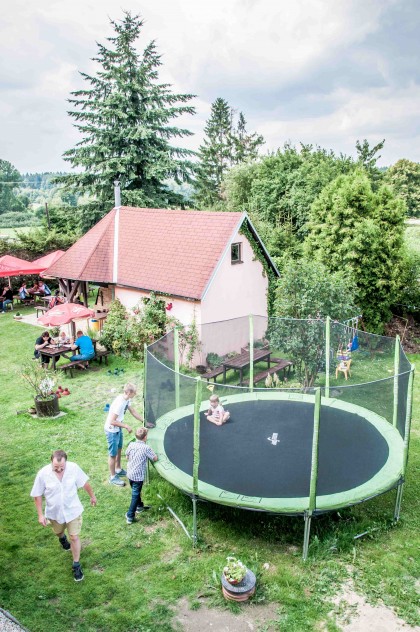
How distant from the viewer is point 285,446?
8.70 meters

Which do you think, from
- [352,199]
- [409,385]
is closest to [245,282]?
[352,199]

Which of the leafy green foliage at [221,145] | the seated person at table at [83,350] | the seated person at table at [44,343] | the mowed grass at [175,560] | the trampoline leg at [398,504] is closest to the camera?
the mowed grass at [175,560]

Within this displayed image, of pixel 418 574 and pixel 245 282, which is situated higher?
pixel 245 282

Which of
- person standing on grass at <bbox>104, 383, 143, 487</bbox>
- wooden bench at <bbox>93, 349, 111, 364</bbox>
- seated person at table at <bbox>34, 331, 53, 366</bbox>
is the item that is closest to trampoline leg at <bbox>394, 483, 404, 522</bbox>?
person standing on grass at <bbox>104, 383, 143, 487</bbox>

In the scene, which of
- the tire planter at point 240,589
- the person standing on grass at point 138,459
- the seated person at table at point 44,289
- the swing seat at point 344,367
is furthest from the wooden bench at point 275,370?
the seated person at table at point 44,289

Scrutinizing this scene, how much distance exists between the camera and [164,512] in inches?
317

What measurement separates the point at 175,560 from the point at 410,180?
195ft

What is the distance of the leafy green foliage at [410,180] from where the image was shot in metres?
55.7

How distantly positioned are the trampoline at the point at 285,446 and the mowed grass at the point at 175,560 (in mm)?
591

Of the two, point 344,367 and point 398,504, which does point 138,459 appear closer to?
point 398,504

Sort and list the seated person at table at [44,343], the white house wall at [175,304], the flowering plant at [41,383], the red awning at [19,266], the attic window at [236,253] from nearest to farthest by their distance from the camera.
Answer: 1. the flowering plant at [41,383]
2. the seated person at table at [44,343]
3. the white house wall at [175,304]
4. the attic window at [236,253]
5. the red awning at [19,266]

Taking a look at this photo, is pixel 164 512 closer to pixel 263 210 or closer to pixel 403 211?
pixel 403 211

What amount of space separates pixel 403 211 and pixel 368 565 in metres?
14.6

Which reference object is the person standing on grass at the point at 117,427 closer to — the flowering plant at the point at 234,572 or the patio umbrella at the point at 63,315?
the flowering plant at the point at 234,572
